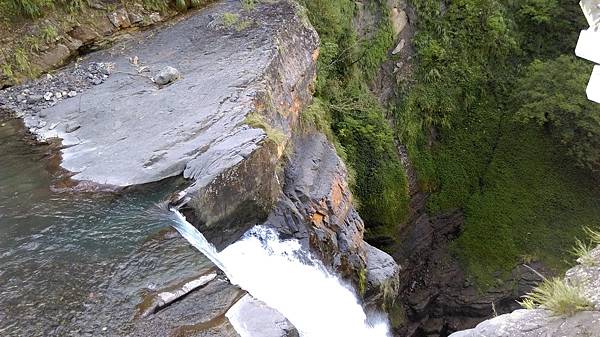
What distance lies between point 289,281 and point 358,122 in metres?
6.54

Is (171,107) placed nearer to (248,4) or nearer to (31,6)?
(31,6)

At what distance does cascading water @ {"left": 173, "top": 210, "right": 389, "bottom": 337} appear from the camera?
5.73m

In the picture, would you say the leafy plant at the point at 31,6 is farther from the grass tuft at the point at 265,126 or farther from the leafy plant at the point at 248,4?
the grass tuft at the point at 265,126

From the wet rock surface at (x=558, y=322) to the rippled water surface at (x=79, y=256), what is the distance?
2.76 m

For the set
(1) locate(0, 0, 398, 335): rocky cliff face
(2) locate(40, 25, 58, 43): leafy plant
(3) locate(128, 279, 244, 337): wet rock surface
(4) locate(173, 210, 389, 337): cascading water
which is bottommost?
(4) locate(173, 210, 389, 337): cascading water

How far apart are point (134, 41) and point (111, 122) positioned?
112 inches

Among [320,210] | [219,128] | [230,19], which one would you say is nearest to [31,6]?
[230,19]

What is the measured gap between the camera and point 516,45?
14.8 meters

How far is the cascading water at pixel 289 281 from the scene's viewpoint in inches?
226

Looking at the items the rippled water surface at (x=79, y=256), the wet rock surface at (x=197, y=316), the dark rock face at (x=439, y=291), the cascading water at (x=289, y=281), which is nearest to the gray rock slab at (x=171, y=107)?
the rippled water surface at (x=79, y=256)

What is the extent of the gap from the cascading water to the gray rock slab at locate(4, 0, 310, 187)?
921 millimetres

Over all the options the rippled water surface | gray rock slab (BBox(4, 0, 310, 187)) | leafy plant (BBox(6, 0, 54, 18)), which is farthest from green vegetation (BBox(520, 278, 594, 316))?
leafy plant (BBox(6, 0, 54, 18))

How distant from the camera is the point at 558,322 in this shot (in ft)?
11.0

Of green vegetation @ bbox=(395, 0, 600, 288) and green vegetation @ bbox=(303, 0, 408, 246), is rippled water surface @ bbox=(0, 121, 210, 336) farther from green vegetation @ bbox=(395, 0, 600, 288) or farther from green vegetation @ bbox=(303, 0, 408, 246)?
green vegetation @ bbox=(395, 0, 600, 288)
